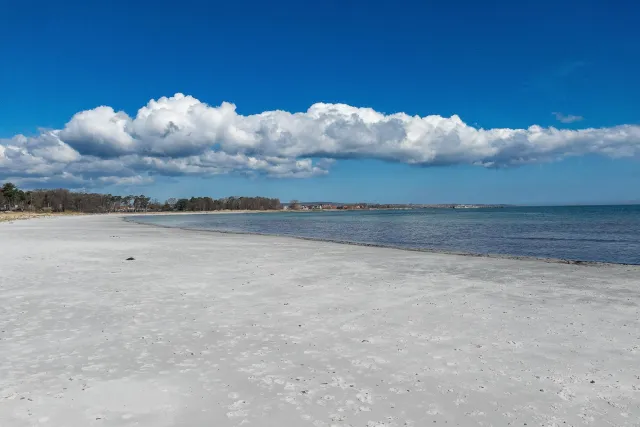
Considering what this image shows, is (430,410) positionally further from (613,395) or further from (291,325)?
(291,325)

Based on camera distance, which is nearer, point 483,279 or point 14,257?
point 483,279

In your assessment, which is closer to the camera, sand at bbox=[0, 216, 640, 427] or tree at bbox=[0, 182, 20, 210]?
sand at bbox=[0, 216, 640, 427]

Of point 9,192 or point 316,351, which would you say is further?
point 9,192

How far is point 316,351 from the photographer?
7973 mm

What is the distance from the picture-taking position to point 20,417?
538 cm

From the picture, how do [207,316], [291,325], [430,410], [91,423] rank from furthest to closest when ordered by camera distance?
1. [207,316]
2. [291,325]
3. [430,410]
4. [91,423]

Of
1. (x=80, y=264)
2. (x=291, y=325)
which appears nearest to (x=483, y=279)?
(x=291, y=325)

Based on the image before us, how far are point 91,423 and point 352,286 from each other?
9970mm

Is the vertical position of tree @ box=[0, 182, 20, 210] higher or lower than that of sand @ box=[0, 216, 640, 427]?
higher

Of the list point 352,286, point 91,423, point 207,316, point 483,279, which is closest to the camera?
point 91,423

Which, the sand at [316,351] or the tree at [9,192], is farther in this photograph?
the tree at [9,192]

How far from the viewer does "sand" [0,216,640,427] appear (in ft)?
18.5

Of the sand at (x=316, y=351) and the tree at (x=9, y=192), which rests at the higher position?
the tree at (x=9, y=192)

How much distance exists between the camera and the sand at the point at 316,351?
5645mm
